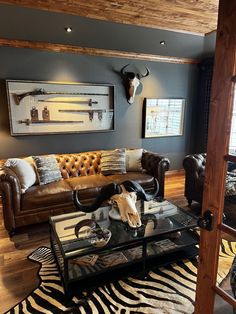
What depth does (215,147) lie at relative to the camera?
1.08 metres

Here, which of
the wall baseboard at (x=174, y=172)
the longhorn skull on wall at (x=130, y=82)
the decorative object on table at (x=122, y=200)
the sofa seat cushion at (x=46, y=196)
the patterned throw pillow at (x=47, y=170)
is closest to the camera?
the decorative object on table at (x=122, y=200)

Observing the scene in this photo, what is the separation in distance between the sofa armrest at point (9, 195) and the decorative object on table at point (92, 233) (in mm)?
965

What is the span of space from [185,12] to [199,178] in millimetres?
2331

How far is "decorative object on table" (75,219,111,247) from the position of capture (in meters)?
2.09

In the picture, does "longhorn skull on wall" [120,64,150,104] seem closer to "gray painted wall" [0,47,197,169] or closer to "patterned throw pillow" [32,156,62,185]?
"gray painted wall" [0,47,197,169]

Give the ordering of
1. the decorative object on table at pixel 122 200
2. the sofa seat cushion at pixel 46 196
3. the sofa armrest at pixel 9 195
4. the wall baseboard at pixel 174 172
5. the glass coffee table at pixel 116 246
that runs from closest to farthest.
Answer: the glass coffee table at pixel 116 246
the decorative object on table at pixel 122 200
the sofa armrest at pixel 9 195
the sofa seat cushion at pixel 46 196
the wall baseboard at pixel 174 172

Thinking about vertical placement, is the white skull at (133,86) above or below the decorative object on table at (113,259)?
above

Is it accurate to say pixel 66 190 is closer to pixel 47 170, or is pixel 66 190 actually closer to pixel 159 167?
pixel 47 170

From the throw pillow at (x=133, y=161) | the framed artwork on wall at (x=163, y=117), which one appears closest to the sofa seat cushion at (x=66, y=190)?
the throw pillow at (x=133, y=161)

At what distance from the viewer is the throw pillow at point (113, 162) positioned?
12.6ft

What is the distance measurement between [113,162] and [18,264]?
2.01 m

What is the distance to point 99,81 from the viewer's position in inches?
174

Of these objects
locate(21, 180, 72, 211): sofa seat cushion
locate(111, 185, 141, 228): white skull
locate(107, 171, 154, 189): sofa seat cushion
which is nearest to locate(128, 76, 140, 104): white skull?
locate(107, 171, 154, 189): sofa seat cushion

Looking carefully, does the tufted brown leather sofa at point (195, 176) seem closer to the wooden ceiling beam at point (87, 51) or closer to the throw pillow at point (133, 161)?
the throw pillow at point (133, 161)
